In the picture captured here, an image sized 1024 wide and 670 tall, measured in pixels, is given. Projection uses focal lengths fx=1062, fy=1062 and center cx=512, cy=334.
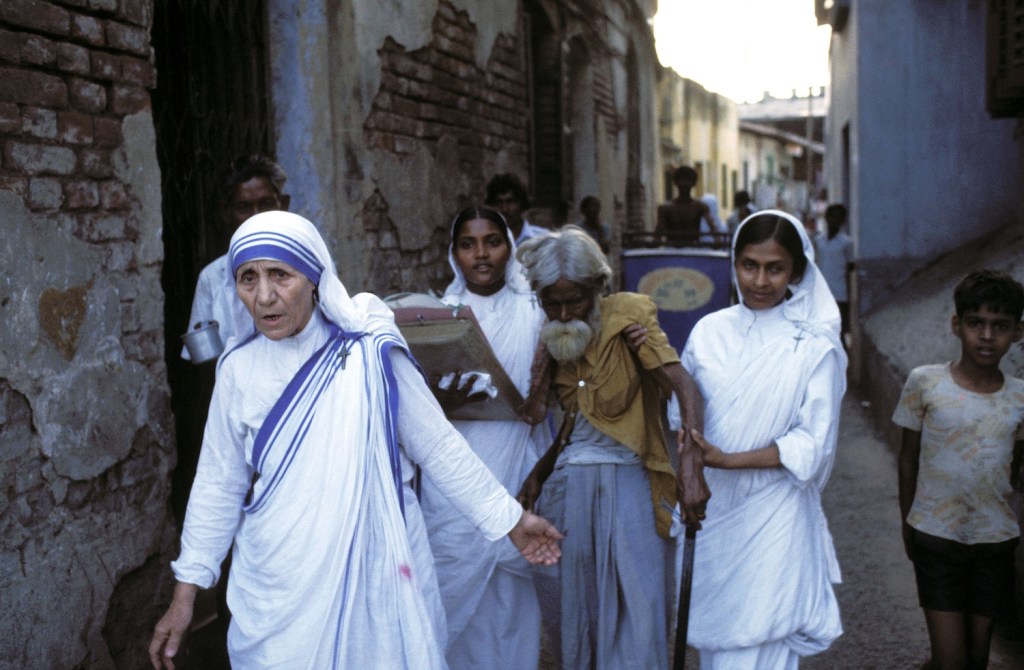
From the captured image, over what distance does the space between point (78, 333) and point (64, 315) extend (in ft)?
0.28

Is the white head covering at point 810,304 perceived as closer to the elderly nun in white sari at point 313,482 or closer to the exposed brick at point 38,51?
the elderly nun in white sari at point 313,482

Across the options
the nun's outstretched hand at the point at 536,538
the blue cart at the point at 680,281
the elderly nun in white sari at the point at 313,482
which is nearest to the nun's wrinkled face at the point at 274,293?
the elderly nun in white sari at the point at 313,482

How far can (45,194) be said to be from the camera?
3051mm

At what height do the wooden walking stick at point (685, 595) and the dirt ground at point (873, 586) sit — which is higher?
the wooden walking stick at point (685, 595)

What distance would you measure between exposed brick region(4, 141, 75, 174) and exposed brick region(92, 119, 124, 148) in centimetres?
12

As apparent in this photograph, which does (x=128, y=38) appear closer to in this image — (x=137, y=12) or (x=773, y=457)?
(x=137, y=12)

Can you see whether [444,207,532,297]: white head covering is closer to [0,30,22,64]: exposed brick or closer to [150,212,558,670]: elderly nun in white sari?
[150,212,558,670]: elderly nun in white sari

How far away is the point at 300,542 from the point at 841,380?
1617 millimetres

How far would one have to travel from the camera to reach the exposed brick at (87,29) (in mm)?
3182

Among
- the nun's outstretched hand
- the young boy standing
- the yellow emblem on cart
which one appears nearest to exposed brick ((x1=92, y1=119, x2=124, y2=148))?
the nun's outstretched hand

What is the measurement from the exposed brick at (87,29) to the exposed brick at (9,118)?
359 mm

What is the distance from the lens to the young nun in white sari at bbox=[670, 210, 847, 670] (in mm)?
2969

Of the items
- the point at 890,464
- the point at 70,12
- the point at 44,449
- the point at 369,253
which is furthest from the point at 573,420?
the point at 890,464

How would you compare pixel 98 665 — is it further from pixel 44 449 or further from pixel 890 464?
pixel 890 464
